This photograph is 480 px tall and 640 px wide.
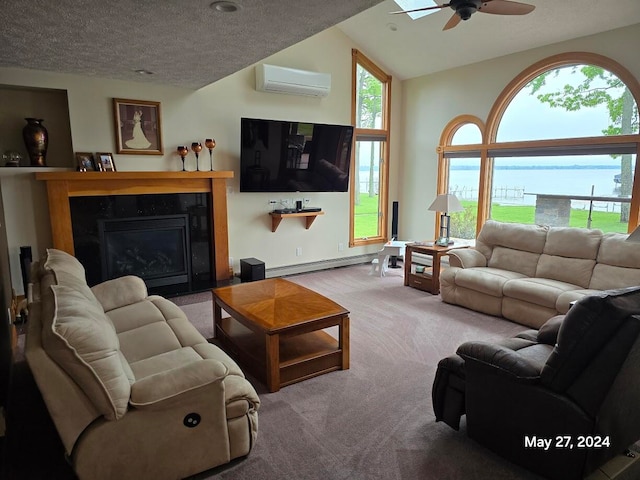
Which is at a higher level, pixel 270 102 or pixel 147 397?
pixel 270 102

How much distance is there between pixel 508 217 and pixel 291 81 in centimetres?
343

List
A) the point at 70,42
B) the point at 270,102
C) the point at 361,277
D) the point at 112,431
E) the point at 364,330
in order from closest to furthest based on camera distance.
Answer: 1. the point at 112,431
2. the point at 70,42
3. the point at 364,330
4. the point at 270,102
5. the point at 361,277

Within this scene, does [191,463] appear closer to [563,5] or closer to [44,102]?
[44,102]

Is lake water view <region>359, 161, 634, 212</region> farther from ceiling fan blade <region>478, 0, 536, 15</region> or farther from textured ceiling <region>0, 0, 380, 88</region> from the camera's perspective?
textured ceiling <region>0, 0, 380, 88</region>

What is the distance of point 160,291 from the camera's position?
16.3 feet

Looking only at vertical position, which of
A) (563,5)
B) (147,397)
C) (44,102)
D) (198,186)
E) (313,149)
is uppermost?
(563,5)

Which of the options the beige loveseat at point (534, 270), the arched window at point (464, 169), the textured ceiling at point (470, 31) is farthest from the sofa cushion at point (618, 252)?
the textured ceiling at point (470, 31)

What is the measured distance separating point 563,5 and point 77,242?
566 cm

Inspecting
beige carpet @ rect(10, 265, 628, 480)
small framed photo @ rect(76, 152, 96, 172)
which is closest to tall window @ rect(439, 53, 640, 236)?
beige carpet @ rect(10, 265, 628, 480)

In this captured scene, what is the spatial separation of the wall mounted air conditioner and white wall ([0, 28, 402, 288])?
0.13 metres

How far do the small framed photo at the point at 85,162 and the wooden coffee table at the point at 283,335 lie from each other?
2120 millimetres

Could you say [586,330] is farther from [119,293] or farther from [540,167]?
[540,167]

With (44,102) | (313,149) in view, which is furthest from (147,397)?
(313,149)

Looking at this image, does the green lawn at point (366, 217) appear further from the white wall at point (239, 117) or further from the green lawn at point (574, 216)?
the green lawn at point (574, 216)
